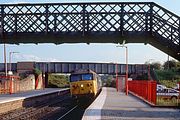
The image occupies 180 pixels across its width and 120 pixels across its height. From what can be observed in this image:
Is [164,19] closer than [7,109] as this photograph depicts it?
No

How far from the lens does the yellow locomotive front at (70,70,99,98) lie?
3919 cm

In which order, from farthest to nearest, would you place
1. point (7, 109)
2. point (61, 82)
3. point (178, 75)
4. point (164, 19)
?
point (61, 82)
point (178, 75)
point (164, 19)
point (7, 109)

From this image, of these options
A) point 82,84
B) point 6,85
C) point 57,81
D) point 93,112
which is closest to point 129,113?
point 93,112

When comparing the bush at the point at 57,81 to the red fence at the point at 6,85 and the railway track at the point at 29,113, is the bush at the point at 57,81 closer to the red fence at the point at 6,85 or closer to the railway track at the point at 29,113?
the red fence at the point at 6,85

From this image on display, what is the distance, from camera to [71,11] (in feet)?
116

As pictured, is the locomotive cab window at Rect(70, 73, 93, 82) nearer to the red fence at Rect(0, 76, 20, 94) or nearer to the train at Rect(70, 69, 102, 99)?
the train at Rect(70, 69, 102, 99)

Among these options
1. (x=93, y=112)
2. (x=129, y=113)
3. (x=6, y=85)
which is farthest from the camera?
(x=6, y=85)

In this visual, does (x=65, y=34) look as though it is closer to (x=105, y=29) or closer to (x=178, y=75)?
(x=105, y=29)

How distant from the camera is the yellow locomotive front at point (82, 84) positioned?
3919cm

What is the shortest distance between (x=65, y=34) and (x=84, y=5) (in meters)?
2.64

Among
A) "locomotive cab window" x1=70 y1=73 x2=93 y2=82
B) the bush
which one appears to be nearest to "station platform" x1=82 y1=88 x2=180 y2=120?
"locomotive cab window" x1=70 y1=73 x2=93 y2=82

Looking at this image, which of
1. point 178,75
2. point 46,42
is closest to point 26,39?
point 46,42

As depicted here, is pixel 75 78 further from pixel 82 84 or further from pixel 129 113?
pixel 129 113

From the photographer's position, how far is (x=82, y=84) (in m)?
39.6
